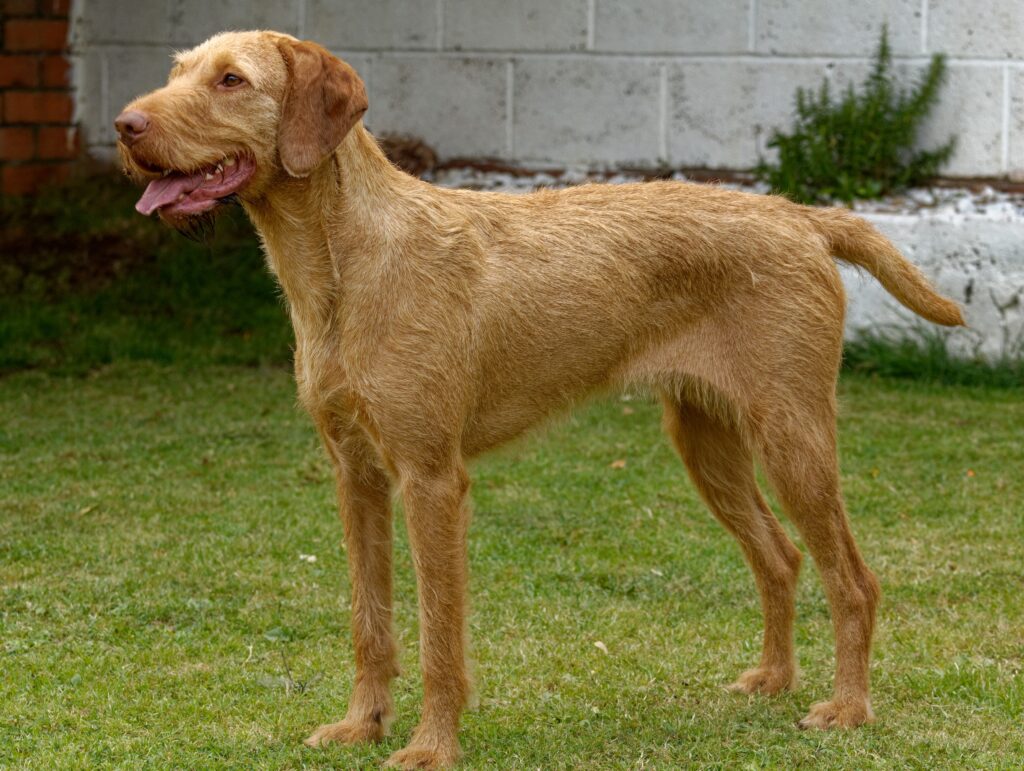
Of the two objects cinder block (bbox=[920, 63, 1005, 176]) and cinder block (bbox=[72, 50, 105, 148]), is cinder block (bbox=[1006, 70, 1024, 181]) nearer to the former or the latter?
cinder block (bbox=[920, 63, 1005, 176])

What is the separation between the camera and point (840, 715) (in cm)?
474

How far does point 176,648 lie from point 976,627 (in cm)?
314

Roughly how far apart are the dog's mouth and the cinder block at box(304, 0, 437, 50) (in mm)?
7519

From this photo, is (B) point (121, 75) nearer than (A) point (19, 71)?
No

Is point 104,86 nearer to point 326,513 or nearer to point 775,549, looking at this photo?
point 326,513

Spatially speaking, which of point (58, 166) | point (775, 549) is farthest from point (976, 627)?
point (58, 166)

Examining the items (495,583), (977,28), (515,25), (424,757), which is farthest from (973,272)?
(424,757)

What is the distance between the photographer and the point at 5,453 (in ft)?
26.7

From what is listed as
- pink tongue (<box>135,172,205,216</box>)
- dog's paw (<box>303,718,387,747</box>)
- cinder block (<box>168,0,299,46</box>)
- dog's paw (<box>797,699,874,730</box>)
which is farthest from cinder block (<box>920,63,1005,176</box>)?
pink tongue (<box>135,172,205,216</box>)

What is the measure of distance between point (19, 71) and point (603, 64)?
4.61 metres

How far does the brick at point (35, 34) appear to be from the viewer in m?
11.3

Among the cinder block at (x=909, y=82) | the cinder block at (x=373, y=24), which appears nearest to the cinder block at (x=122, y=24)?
the cinder block at (x=373, y=24)

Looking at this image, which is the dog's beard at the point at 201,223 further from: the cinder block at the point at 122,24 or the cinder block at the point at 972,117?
the cinder block at the point at 122,24

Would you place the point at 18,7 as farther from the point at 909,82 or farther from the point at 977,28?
the point at 977,28
